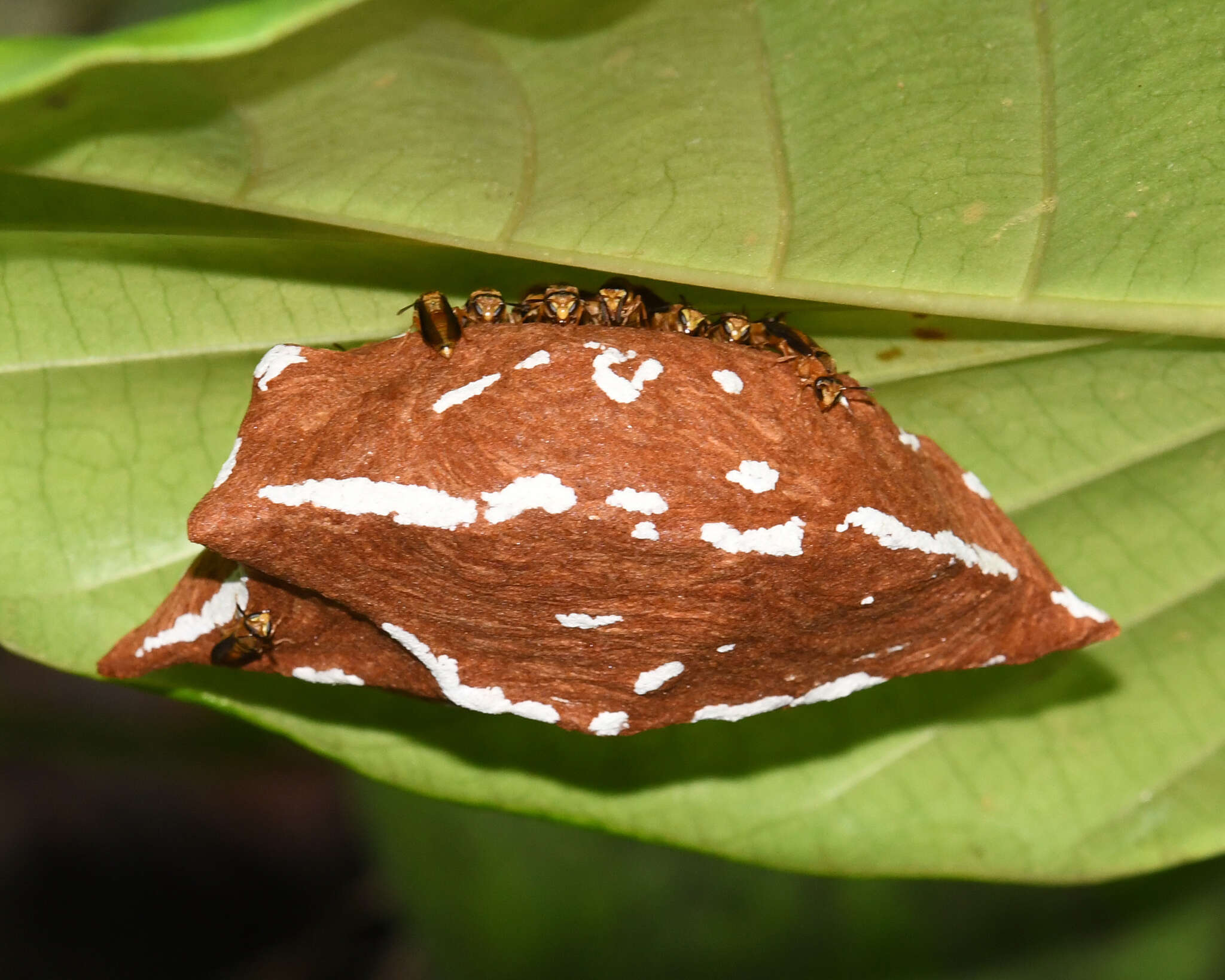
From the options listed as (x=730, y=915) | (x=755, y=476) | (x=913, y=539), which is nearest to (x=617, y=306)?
(x=755, y=476)

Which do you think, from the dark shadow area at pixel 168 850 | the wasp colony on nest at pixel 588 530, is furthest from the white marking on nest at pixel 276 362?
the dark shadow area at pixel 168 850

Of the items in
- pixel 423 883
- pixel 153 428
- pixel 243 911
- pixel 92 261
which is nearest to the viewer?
pixel 92 261

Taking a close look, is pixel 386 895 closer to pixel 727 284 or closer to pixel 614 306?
pixel 614 306

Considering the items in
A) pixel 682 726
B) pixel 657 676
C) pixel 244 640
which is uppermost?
pixel 657 676

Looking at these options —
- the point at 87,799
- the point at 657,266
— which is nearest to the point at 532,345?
the point at 657,266

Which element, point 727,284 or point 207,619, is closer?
point 727,284

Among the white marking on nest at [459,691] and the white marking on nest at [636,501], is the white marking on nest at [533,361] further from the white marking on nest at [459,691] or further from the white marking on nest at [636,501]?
the white marking on nest at [459,691]

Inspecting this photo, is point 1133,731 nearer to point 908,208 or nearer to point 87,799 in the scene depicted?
point 908,208
